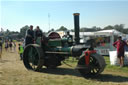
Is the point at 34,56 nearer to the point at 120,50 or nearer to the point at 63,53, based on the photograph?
the point at 63,53

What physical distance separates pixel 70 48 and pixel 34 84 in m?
1.86

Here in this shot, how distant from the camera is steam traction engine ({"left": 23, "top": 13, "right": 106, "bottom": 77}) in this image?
5.28m

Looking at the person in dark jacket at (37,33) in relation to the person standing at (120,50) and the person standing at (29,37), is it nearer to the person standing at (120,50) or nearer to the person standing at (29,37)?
the person standing at (29,37)

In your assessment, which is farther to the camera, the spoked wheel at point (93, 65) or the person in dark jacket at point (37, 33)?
the person in dark jacket at point (37, 33)

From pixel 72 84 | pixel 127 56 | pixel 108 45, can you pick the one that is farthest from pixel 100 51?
pixel 72 84

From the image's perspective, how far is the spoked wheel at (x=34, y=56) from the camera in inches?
256

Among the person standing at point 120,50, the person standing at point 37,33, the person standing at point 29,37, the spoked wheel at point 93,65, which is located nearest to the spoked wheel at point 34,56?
the person standing at point 37,33

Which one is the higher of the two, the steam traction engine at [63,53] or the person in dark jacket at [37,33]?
the person in dark jacket at [37,33]

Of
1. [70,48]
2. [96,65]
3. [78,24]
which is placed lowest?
[96,65]

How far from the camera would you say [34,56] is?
6953 millimetres

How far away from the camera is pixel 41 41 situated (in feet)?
22.5

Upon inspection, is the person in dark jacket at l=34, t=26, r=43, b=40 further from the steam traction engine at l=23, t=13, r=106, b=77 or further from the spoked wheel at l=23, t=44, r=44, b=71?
the spoked wheel at l=23, t=44, r=44, b=71

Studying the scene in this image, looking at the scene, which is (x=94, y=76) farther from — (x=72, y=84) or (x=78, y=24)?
(x=78, y=24)

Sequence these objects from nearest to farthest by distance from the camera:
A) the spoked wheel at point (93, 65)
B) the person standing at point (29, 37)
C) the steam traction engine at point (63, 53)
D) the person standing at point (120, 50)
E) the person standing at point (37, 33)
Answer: the spoked wheel at point (93, 65) → the steam traction engine at point (63, 53) → the person standing at point (37, 33) → the person standing at point (120, 50) → the person standing at point (29, 37)
